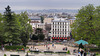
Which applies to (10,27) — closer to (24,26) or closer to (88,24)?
(24,26)

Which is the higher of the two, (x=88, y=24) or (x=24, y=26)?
(x=88, y=24)

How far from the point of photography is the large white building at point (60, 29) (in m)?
100

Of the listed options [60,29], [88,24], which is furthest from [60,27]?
[88,24]

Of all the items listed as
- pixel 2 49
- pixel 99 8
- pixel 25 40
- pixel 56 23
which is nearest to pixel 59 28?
pixel 56 23

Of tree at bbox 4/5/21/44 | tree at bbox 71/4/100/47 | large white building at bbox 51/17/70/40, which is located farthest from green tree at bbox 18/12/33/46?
large white building at bbox 51/17/70/40

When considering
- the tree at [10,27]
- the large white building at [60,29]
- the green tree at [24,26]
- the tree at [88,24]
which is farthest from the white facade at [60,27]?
the tree at [10,27]

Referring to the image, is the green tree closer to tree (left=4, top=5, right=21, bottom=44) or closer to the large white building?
tree (left=4, top=5, right=21, bottom=44)

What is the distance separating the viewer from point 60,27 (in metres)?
100

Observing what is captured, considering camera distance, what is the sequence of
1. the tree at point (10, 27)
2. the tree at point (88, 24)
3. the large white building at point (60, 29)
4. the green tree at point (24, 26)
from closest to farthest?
the tree at point (88, 24), the tree at point (10, 27), the green tree at point (24, 26), the large white building at point (60, 29)

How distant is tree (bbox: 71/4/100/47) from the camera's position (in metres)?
41.6

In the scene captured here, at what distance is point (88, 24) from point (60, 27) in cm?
5649

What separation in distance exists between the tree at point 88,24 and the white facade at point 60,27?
53.8 metres

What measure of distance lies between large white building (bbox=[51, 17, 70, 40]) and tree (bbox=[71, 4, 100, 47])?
53.9 meters

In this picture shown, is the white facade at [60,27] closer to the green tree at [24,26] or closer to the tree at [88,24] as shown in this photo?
the green tree at [24,26]
